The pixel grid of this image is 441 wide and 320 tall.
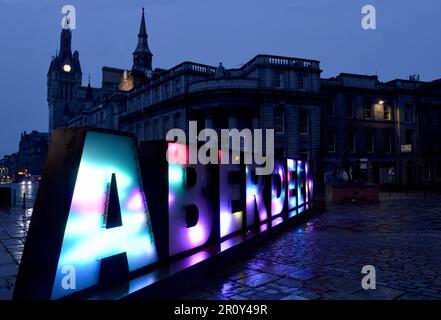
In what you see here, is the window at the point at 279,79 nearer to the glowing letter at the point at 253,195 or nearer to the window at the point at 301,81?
the window at the point at 301,81

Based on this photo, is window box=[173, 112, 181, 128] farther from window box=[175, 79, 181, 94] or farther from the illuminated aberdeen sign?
the illuminated aberdeen sign

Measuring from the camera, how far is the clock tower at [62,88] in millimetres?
105000

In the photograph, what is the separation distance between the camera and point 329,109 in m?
36.2

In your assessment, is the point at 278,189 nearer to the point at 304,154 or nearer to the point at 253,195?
the point at 253,195

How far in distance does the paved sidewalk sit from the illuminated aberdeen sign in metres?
1.07

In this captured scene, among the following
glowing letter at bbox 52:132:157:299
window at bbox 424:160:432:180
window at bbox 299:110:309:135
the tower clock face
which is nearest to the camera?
glowing letter at bbox 52:132:157:299

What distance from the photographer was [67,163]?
3857 mm

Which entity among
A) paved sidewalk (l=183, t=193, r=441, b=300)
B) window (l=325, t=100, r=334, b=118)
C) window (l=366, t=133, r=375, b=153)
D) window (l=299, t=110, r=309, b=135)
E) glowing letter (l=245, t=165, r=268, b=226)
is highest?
window (l=325, t=100, r=334, b=118)

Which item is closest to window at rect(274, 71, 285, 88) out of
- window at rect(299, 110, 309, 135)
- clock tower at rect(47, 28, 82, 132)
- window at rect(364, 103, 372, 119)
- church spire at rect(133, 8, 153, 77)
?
window at rect(299, 110, 309, 135)

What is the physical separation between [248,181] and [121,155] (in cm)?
502

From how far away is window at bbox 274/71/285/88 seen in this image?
32781 millimetres

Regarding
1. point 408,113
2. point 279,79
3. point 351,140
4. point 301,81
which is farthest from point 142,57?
point 408,113

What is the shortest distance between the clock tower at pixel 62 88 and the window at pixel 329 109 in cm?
8729
